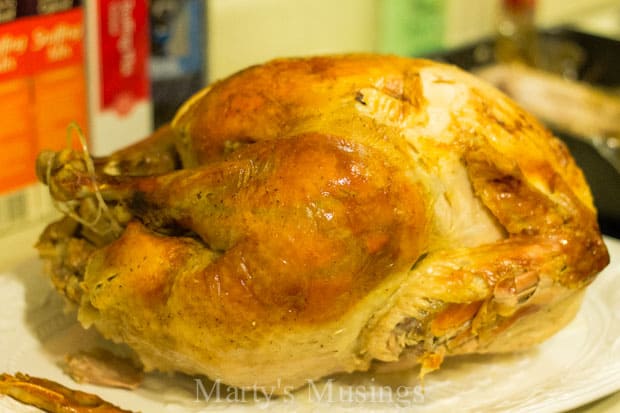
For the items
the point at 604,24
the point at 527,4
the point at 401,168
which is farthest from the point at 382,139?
the point at 604,24

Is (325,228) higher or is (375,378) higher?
(325,228)

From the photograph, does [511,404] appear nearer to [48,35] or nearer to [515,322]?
[515,322]

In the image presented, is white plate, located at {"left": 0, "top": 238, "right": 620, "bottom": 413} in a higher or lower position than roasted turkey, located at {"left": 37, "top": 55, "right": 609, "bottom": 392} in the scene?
lower

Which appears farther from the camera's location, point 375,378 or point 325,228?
point 375,378
